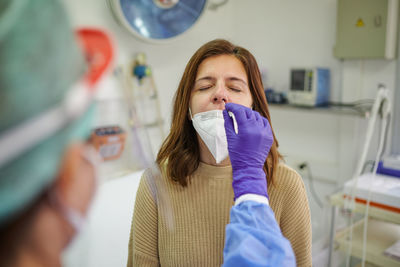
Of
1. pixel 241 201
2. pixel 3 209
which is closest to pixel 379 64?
pixel 241 201

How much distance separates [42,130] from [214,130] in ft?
2.05

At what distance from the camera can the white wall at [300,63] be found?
6.91ft

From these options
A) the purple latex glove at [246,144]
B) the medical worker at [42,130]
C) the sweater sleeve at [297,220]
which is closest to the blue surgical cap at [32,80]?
the medical worker at [42,130]

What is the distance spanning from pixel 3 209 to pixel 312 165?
2.43 m

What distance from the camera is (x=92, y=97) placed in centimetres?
32

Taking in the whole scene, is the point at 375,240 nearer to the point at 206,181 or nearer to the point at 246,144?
the point at 206,181

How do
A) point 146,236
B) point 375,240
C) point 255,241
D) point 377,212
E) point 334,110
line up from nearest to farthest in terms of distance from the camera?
point 255,241 → point 146,236 → point 377,212 → point 375,240 → point 334,110

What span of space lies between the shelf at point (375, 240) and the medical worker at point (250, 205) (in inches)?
42.7

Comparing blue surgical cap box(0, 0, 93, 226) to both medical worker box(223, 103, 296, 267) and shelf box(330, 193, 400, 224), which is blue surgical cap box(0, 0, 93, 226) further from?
shelf box(330, 193, 400, 224)

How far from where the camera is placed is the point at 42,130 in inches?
10.6

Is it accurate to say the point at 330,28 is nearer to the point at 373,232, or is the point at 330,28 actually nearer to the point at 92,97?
the point at 373,232

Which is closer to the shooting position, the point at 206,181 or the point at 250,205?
the point at 250,205

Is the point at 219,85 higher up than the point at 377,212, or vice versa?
the point at 219,85

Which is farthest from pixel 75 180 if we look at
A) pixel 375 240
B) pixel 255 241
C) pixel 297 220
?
pixel 375 240
